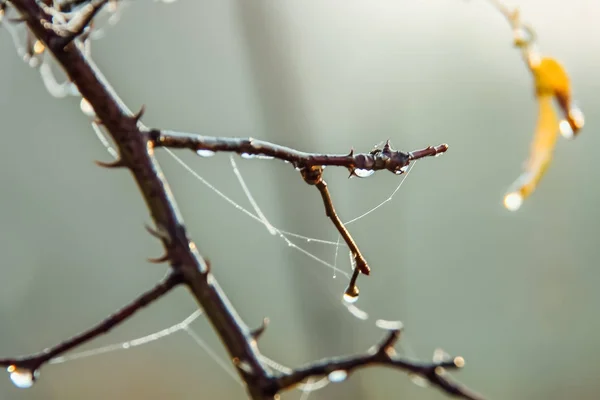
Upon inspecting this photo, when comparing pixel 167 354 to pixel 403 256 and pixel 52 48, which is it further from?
pixel 52 48

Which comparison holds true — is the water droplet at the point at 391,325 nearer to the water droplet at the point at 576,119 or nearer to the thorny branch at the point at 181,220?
the thorny branch at the point at 181,220

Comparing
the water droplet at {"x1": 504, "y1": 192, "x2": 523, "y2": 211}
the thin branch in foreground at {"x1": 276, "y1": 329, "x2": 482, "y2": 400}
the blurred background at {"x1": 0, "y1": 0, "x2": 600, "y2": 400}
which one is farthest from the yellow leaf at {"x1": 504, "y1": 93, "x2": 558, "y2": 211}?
the blurred background at {"x1": 0, "y1": 0, "x2": 600, "y2": 400}

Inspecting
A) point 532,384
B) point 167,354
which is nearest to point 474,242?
point 532,384

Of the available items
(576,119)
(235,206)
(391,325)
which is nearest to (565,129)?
(576,119)

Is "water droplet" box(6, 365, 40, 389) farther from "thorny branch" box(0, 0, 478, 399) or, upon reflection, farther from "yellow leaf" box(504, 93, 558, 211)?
"yellow leaf" box(504, 93, 558, 211)

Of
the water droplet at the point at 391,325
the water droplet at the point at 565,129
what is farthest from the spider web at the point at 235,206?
the water droplet at the point at 565,129

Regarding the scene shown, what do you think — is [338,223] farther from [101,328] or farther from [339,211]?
[339,211]
